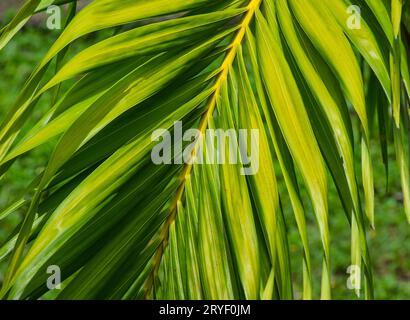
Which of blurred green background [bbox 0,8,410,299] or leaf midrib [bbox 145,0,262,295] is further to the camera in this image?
blurred green background [bbox 0,8,410,299]

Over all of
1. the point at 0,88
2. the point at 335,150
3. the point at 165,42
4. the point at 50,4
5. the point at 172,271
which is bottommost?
the point at 172,271

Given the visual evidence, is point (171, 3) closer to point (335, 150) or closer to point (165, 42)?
point (165, 42)

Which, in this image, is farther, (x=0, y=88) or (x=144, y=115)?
(x=0, y=88)

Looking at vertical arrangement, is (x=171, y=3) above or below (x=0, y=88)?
below

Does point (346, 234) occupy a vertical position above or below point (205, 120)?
above

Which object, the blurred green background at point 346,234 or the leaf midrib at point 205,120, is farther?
the blurred green background at point 346,234

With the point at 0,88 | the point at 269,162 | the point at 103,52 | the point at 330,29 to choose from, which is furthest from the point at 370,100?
the point at 0,88

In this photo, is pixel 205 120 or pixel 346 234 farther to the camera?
pixel 346 234

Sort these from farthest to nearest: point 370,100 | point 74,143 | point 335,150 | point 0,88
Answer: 1. point 0,88
2. point 370,100
3. point 335,150
4. point 74,143

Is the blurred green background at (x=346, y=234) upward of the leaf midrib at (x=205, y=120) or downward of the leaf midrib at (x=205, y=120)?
upward

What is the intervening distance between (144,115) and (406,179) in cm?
39

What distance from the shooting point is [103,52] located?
3.22 ft

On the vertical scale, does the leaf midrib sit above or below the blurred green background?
below

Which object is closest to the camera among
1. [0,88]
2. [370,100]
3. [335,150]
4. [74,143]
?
[74,143]
